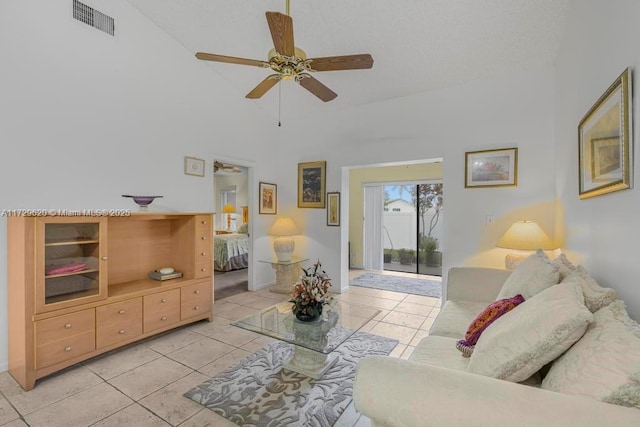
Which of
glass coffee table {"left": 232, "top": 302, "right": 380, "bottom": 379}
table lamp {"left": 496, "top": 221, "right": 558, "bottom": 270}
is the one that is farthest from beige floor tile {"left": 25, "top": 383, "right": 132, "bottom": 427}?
table lamp {"left": 496, "top": 221, "right": 558, "bottom": 270}

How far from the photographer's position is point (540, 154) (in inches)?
130

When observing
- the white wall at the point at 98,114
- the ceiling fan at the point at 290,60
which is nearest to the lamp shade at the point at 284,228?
the white wall at the point at 98,114

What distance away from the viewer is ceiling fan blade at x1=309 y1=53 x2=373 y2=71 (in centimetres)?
220

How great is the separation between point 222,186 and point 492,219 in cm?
791

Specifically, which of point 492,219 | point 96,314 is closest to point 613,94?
point 492,219

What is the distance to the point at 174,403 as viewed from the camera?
1963 millimetres

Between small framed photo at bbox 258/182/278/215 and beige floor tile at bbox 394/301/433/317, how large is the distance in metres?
2.57

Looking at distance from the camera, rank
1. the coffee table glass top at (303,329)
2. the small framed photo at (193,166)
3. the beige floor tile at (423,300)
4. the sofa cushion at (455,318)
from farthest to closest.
Result: the beige floor tile at (423,300) → the small framed photo at (193,166) → the coffee table glass top at (303,329) → the sofa cushion at (455,318)

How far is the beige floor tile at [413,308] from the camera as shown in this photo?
377cm

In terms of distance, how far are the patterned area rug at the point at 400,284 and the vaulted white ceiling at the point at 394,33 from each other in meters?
3.06

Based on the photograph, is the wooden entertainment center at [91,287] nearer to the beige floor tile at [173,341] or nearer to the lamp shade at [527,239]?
the beige floor tile at [173,341]

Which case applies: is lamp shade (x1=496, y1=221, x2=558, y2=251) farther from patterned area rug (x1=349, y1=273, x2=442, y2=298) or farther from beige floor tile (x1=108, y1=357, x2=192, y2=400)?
beige floor tile (x1=108, y1=357, x2=192, y2=400)

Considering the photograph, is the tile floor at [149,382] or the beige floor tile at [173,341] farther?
the beige floor tile at [173,341]

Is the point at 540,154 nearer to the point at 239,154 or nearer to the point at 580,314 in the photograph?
the point at 580,314
